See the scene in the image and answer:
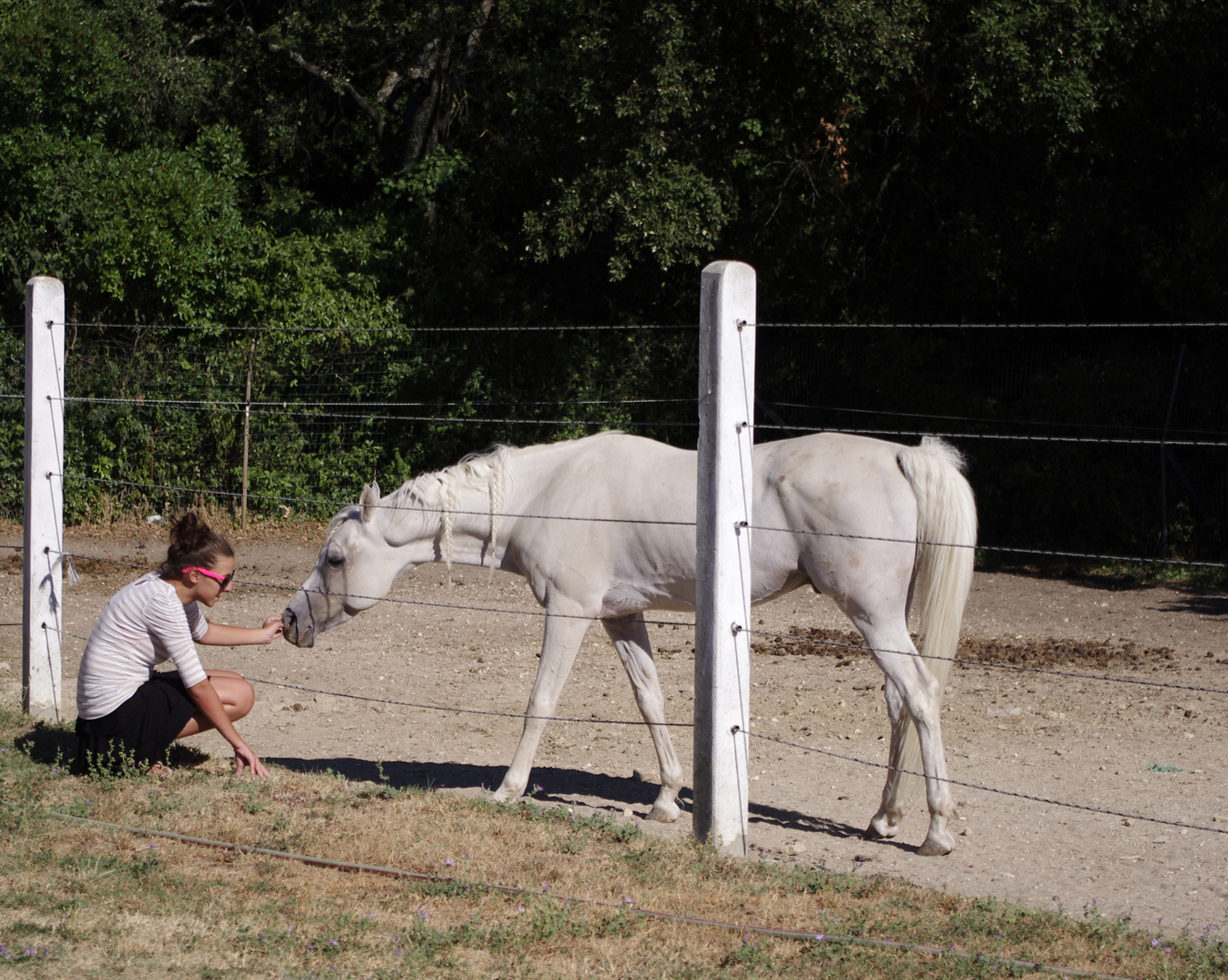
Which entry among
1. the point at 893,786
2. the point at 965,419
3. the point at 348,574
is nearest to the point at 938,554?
the point at 893,786

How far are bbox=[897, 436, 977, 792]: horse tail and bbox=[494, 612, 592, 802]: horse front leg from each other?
1.46m

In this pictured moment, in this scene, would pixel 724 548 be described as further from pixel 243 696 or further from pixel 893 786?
pixel 243 696

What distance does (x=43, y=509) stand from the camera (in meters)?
6.25

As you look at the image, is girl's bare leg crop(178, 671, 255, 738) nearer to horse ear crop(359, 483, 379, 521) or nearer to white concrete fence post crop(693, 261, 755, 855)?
horse ear crop(359, 483, 379, 521)

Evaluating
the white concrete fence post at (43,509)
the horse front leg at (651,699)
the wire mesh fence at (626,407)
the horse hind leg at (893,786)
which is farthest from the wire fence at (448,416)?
the horse hind leg at (893,786)

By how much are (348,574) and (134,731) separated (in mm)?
1185

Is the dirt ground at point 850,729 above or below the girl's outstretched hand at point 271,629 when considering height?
below

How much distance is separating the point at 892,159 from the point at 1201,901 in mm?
13622

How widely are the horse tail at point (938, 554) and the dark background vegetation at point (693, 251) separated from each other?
6.74 metres

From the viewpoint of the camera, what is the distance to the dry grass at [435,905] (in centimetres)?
340

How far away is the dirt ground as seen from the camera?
4773mm

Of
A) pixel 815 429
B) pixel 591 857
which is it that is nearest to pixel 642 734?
pixel 591 857

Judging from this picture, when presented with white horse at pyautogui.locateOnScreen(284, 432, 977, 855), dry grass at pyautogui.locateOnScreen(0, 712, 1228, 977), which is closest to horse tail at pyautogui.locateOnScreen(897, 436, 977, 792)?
white horse at pyautogui.locateOnScreen(284, 432, 977, 855)

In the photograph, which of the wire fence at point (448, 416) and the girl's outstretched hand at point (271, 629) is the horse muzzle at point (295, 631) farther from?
the wire fence at point (448, 416)
